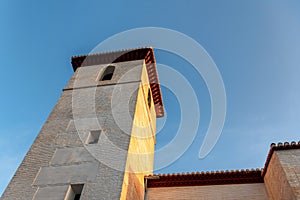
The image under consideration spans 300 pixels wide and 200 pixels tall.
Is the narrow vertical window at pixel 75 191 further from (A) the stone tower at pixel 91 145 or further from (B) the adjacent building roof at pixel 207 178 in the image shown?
(B) the adjacent building roof at pixel 207 178

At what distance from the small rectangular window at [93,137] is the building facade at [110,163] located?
27 mm

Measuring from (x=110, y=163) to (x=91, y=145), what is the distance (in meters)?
0.92

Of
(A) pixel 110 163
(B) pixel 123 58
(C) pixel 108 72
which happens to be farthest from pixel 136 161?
(B) pixel 123 58

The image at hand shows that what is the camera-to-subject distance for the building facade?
5.99 m

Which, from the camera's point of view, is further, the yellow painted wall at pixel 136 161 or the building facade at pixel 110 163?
the yellow painted wall at pixel 136 161

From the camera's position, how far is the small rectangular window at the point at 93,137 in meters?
7.32

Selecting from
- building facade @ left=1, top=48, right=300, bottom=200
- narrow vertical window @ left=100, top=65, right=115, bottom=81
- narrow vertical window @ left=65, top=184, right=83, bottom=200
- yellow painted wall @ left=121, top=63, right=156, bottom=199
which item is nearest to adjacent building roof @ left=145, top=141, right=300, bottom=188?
building facade @ left=1, top=48, right=300, bottom=200

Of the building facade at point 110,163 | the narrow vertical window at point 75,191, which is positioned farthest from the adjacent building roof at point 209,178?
the narrow vertical window at point 75,191

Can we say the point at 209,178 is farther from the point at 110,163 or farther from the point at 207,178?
the point at 110,163

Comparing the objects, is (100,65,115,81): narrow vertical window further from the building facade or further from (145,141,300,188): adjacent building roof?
(145,141,300,188): adjacent building roof

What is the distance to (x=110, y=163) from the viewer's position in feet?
21.0

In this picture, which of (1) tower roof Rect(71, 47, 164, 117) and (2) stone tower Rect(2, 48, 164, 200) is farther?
(1) tower roof Rect(71, 47, 164, 117)

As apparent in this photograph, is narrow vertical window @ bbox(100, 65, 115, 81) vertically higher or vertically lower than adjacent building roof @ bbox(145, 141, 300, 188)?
higher

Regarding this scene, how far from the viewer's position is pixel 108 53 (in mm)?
11742
